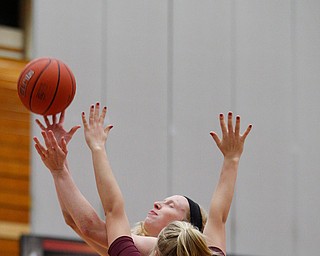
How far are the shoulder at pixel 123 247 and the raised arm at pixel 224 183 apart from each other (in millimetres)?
549

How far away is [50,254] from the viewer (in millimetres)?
12109

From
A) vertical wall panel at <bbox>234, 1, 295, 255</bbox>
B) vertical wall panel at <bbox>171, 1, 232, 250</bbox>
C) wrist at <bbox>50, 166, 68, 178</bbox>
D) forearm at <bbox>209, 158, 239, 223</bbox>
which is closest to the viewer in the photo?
forearm at <bbox>209, 158, 239, 223</bbox>

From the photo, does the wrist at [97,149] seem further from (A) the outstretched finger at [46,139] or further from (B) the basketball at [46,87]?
(B) the basketball at [46,87]

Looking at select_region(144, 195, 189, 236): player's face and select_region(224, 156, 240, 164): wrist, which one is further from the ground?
select_region(224, 156, 240, 164): wrist

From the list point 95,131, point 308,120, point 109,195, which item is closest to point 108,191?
point 109,195

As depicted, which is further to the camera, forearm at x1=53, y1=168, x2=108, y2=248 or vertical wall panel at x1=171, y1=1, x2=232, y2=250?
vertical wall panel at x1=171, y1=1, x2=232, y2=250

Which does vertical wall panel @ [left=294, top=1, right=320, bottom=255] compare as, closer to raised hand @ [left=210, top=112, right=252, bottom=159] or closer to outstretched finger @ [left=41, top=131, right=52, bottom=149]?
raised hand @ [left=210, top=112, right=252, bottom=159]

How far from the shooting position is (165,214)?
521cm

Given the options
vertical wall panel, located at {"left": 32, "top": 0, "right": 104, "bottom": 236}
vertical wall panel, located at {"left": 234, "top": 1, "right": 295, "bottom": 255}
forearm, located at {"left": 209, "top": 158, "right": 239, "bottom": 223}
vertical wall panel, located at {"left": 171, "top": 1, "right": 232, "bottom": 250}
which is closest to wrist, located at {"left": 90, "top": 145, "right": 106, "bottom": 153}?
forearm, located at {"left": 209, "top": 158, "right": 239, "bottom": 223}

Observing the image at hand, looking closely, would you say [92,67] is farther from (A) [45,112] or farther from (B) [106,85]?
(A) [45,112]

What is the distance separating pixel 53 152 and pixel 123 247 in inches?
33.6

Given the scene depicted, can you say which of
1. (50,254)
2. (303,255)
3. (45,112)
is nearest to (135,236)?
(45,112)

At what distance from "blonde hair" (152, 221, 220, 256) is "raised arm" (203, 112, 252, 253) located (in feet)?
2.30

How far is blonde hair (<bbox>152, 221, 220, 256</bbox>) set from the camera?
445cm
